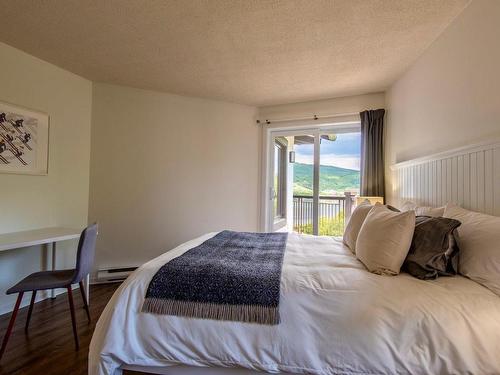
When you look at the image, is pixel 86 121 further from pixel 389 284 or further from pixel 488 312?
pixel 488 312

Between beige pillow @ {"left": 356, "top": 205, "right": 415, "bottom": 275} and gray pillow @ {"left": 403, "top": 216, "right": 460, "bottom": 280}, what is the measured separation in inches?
2.0

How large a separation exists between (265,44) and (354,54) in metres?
0.86

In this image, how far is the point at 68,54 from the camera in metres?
2.43

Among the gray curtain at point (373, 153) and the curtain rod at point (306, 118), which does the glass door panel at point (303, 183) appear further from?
the gray curtain at point (373, 153)

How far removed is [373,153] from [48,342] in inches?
146

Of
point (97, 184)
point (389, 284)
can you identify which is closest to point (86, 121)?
point (97, 184)

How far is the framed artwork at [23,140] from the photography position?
2.28 metres

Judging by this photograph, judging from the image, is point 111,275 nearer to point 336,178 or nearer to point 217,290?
point 217,290

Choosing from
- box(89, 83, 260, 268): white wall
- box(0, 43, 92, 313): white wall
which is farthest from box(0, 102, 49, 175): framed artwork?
box(89, 83, 260, 268): white wall

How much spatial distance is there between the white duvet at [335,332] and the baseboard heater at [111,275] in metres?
2.05

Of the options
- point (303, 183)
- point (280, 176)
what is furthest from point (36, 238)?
point (303, 183)

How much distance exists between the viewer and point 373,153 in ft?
10.3

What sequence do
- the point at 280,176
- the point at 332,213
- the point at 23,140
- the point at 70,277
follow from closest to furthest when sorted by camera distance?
the point at 70,277, the point at 23,140, the point at 332,213, the point at 280,176

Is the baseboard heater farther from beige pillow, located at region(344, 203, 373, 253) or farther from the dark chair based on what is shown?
beige pillow, located at region(344, 203, 373, 253)
